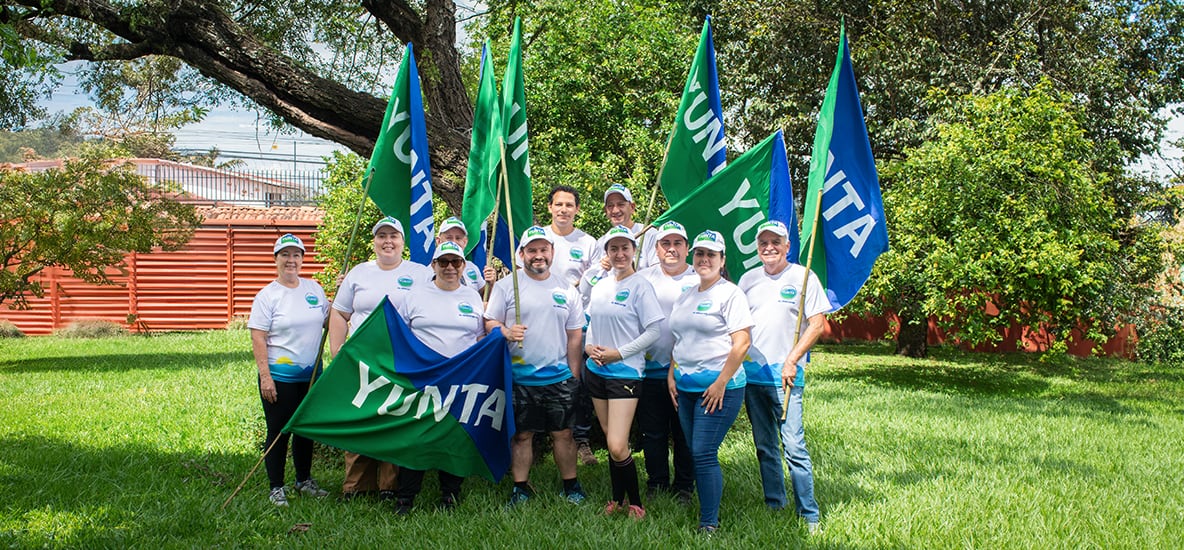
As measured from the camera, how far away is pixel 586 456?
754cm

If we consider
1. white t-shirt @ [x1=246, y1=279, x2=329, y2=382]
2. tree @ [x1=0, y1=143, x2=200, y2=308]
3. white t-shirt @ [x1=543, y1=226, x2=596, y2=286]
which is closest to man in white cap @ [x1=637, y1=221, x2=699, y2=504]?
white t-shirt @ [x1=543, y1=226, x2=596, y2=286]

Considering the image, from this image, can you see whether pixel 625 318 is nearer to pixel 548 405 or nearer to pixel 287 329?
pixel 548 405

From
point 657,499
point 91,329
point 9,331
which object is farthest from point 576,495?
point 9,331

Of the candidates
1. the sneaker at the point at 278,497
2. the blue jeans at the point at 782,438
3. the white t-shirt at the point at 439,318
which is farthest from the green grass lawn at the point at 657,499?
the white t-shirt at the point at 439,318

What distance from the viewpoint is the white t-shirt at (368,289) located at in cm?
616

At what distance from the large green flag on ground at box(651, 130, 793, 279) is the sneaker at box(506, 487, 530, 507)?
204 cm

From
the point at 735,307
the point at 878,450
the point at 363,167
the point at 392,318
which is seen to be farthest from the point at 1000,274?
the point at 363,167

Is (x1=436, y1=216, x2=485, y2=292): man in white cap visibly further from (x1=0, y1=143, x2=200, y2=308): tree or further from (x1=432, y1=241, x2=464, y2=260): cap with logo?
(x1=0, y1=143, x2=200, y2=308): tree

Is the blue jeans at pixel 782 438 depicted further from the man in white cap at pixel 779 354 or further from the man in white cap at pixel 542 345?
the man in white cap at pixel 542 345

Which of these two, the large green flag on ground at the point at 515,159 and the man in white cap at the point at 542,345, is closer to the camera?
the man in white cap at the point at 542,345

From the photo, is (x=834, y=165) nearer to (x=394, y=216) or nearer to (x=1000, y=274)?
(x=394, y=216)

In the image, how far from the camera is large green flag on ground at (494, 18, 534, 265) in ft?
24.1

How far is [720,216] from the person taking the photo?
643 centimetres

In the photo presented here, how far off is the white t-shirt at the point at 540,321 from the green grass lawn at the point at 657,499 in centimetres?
87
